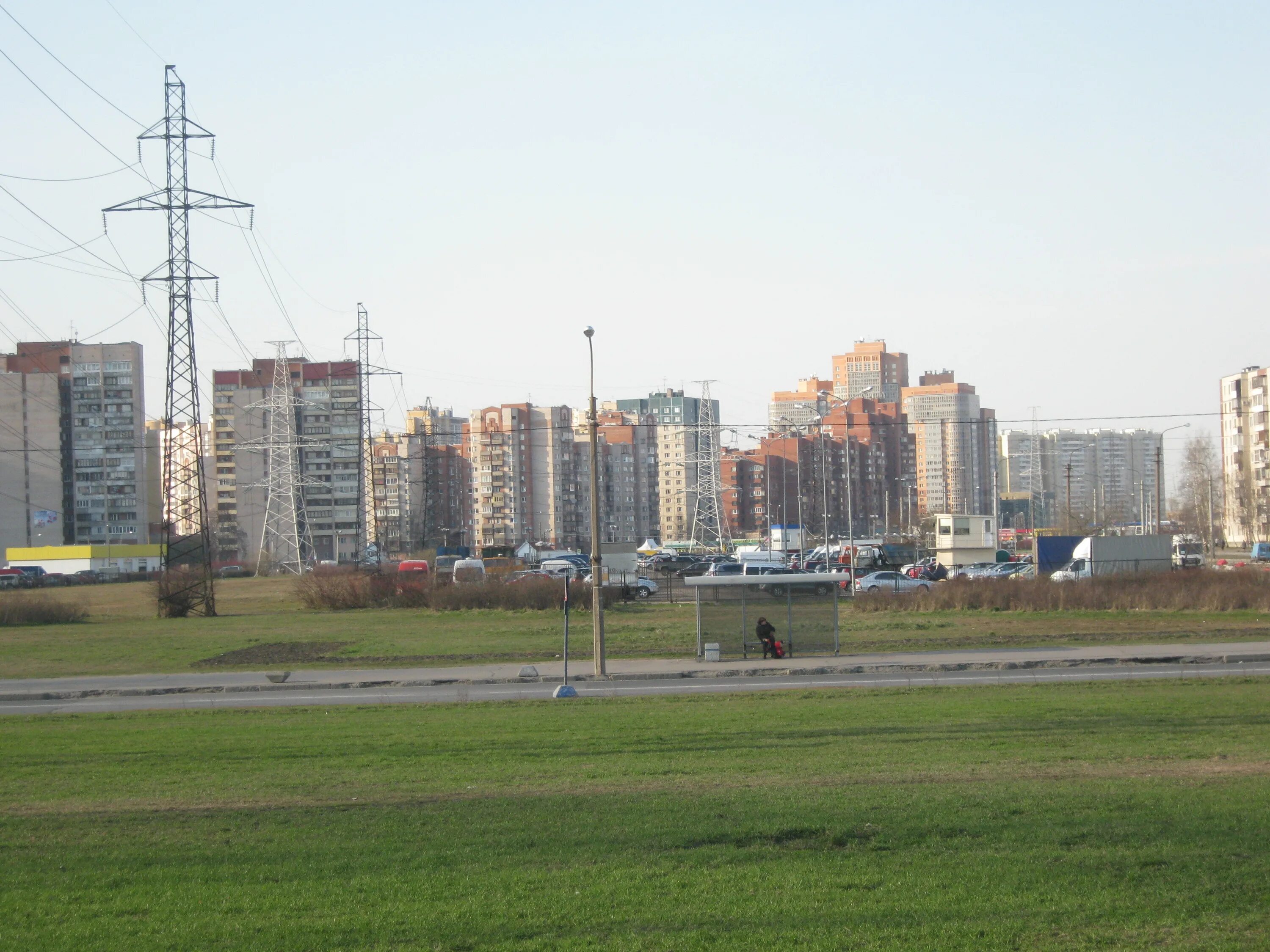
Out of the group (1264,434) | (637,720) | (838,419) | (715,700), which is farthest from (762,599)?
(838,419)

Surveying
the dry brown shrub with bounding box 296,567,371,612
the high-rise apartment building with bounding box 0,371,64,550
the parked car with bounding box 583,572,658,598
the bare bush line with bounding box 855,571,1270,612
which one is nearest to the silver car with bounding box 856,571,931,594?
the bare bush line with bounding box 855,571,1270,612

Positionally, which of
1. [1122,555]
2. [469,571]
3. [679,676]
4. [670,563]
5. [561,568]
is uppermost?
[1122,555]

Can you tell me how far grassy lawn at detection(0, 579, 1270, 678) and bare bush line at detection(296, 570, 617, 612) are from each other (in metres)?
1.04

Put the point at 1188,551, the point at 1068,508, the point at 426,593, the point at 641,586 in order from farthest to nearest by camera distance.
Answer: the point at 1068,508 → the point at 1188,551 → the point at 641,586 → the point at 426,593

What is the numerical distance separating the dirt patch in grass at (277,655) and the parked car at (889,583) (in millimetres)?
26587

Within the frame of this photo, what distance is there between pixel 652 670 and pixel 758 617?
425 cm

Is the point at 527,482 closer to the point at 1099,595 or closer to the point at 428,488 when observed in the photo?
the point at 428,488

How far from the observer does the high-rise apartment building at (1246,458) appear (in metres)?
114

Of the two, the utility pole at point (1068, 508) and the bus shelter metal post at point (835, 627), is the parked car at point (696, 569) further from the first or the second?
the bus shelter metal post at point (835, 627)

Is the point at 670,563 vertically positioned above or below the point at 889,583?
above

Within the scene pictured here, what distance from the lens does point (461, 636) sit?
1580 inches

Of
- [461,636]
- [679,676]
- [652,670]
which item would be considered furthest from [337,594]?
[679,676]

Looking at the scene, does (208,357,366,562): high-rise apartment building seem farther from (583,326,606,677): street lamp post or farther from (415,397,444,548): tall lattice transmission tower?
(583,326,606,677): street lamp post

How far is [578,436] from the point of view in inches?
7790
